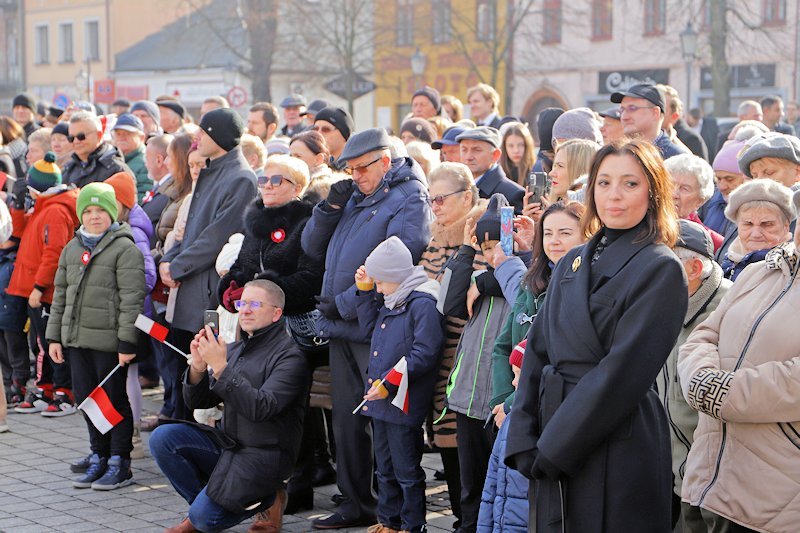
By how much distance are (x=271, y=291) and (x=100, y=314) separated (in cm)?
165

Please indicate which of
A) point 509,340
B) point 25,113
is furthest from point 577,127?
point 25,113

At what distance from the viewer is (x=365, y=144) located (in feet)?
22.7

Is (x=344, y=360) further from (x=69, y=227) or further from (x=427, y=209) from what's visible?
(x=69, y=227)

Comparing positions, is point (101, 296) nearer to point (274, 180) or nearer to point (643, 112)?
point (274, 180)

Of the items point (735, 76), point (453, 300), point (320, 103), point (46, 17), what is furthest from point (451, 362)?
point (46, 17)

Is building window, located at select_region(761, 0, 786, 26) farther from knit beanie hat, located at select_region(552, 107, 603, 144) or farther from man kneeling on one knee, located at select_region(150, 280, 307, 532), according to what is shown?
man kneeling on one knee, located at select_region(150, 280, 307, 532)

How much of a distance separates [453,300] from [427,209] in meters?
1.00

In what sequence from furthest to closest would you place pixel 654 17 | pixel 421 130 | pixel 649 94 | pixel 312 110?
pixel 654 17 < pixel 312 110 < pixel 421 130 < pixel 649 94

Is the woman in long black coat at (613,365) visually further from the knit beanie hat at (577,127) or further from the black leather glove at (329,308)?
the knit beanie hat at (577,127)

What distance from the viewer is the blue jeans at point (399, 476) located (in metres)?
6.38

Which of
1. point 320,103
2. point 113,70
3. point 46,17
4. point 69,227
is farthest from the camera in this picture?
point 46,17

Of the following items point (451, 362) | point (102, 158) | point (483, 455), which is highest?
point (102, 158)

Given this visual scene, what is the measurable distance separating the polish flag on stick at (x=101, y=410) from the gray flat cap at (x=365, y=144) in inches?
89.0

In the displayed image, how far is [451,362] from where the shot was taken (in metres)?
6.52
